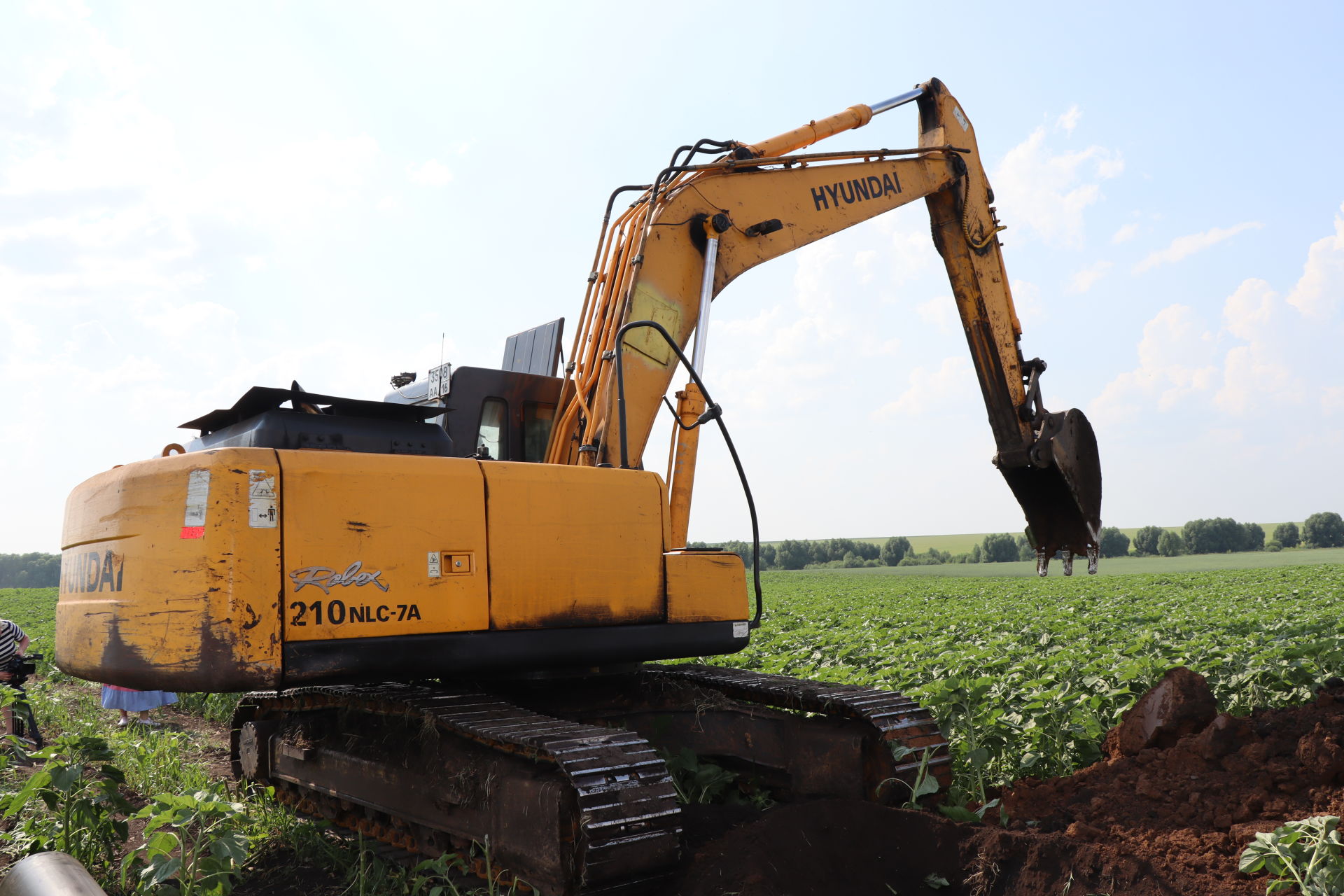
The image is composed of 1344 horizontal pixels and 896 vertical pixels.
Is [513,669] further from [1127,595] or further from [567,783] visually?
[1127,595]

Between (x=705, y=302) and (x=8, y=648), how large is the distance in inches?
275

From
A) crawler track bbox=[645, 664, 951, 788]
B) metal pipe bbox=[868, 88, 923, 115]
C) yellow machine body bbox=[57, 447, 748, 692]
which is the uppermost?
metal pipe bbox=[868, 88, 923, 115]

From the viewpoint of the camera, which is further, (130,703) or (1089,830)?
(130,703)

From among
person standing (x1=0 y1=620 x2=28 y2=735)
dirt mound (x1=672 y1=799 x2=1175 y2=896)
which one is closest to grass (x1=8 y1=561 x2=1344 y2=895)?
person standing (x1=0 y1=620 x2=28 y2=735)

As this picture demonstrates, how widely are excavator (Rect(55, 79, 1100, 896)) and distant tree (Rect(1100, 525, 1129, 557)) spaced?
247 ft

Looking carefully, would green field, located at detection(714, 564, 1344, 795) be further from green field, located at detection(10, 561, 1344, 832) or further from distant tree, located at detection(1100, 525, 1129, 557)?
distant tree, located at detection(1100, 525, 1129, 557)

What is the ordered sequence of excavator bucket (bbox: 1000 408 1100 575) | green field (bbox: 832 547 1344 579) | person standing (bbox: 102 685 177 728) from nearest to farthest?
excavator bucket (bbox: 1000 408 1100 575) < person standing (bbox: 102 685 177 728) < green field (bbox: 832 547 1344 579)

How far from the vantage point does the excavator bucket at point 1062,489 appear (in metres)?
Answer: 7.62

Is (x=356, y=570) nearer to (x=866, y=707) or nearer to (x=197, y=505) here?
(x=197, y=505)

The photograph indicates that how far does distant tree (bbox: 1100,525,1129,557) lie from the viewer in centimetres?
7519

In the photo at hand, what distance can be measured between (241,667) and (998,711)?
452 centimetres

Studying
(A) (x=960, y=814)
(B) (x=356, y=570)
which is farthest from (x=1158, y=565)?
(B) (x=356, y=570)

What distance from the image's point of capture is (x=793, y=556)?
73062 mm

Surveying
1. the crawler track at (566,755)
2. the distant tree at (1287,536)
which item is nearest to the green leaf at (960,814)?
the crawler track at (566,755)
